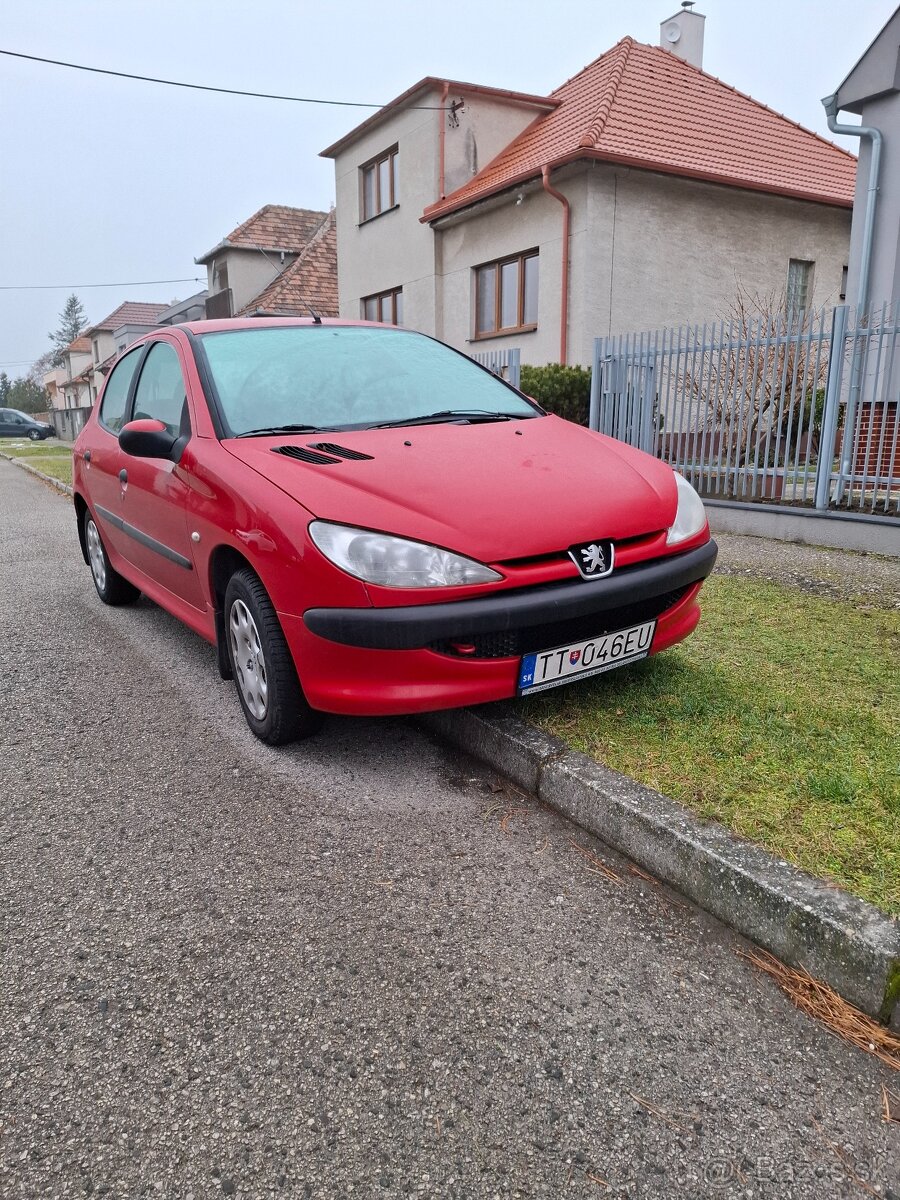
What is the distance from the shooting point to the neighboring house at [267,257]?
2403cm

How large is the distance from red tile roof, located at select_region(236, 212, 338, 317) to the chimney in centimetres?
1029

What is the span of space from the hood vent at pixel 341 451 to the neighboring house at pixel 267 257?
22.1 metres

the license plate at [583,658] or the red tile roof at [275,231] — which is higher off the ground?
the red tile roof at [275,231]

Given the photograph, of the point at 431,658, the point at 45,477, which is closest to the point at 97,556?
the point at 431,658

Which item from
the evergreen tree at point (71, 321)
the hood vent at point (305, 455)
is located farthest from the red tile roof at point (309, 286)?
the evergreen tree at point (71, 321)

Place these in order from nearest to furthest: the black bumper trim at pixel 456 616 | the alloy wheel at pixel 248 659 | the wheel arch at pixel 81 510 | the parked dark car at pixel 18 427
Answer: the black bumper trim at pixel 456 616
the alloy wheel at pixel 248 659
the wheel arch at pixel 81 510
the parked dark car at pixel 18 427

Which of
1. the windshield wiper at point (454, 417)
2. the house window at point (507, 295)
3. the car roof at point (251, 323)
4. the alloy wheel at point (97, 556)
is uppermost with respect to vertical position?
the house window at point (507, 295)

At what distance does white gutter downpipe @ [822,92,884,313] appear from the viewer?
9188 millimetres

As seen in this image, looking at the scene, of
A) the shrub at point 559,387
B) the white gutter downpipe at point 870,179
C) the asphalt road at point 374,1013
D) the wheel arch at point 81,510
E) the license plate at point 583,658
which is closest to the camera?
the asphalt road at point 374,1013

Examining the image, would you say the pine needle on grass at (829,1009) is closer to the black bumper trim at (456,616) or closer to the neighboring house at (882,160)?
the black bumper trim at (456,616)

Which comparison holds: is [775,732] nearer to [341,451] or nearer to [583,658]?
[583,658]

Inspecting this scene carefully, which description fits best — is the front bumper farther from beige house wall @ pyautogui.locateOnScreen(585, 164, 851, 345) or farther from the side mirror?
beige house wall @ pyautogui.locateOnScreen(585, 164, 851, 345)

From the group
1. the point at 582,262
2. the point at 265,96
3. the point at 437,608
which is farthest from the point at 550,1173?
the point at 265,96

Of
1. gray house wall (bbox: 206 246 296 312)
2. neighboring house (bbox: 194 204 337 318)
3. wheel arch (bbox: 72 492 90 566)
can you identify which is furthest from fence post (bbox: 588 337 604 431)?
gray house wall (bbox: 206 246 296 312)
